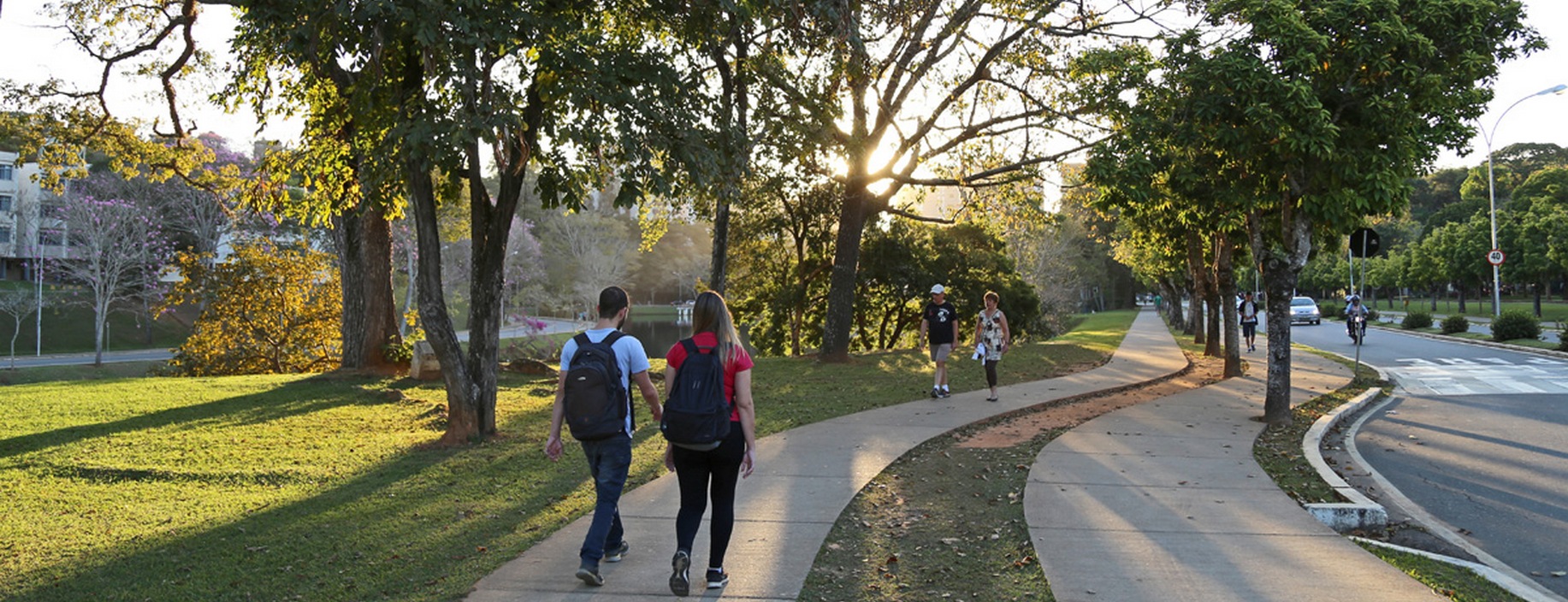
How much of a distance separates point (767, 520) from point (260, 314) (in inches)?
614

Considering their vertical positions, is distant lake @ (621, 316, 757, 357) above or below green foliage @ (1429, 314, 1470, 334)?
below

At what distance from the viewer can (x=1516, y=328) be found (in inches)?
1035

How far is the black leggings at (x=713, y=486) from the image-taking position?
4.86 metres

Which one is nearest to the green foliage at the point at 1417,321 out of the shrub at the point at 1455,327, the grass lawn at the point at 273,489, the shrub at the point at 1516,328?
the shrub at the point at 1455,327

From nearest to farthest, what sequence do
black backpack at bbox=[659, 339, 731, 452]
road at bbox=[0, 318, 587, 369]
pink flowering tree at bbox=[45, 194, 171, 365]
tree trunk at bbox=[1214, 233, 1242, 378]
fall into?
black backpack at bbox=[659, 339, 731, 452] < tree trunk at bbox=[1214, 233, 1242, 378] < road at bbox=[0, 318, 587, 369] < pink flowering tree at bbox=[45, 194, 171, 365]

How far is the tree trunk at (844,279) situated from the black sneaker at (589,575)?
1444 cm

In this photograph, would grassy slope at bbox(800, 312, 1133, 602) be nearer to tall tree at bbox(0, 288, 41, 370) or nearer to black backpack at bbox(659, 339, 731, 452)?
black backpack at bbox(659, 339, 731, 452)

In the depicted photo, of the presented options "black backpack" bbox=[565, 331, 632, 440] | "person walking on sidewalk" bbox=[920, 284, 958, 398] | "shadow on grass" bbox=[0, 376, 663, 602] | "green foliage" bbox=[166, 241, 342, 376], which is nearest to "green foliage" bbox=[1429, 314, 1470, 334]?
"person walking on sidewalk" bbox=[920, 284, 958, 398]

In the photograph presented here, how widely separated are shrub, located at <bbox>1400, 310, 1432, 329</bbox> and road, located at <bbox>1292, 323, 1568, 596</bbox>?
1818cm

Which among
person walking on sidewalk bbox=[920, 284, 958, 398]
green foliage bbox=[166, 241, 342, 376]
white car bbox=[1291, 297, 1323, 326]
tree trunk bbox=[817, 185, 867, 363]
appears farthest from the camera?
white car bbox=[1291, 297, 1323, 326]

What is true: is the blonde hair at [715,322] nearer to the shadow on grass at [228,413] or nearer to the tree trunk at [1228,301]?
the shadow on grass at [228,413]

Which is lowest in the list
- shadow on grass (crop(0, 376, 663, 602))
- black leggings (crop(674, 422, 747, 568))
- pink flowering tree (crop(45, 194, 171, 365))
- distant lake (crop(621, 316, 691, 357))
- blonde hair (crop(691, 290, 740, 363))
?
distant lake (crop(621, 316, 691, 357))

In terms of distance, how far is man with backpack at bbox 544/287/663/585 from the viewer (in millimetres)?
4926

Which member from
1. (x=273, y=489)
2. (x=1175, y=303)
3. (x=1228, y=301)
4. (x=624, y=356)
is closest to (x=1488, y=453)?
(x=624, y=356)
